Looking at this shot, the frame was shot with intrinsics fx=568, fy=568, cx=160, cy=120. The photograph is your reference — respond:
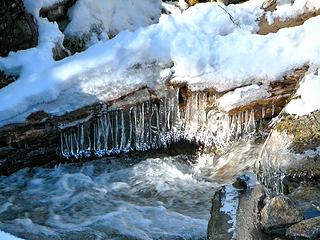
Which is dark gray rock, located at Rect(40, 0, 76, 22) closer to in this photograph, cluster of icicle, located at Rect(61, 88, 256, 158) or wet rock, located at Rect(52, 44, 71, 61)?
wet rock, located at Rect(52, 44, 71, 61)

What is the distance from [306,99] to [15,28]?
4.08 m

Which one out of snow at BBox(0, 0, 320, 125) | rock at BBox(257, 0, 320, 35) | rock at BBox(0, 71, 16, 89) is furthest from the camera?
rock at BBox(257, 0, 320, 35)

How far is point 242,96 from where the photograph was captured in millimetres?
6926

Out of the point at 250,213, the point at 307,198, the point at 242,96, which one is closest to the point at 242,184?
the point at 250,213

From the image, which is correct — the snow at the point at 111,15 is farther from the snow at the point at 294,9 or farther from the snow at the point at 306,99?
the snow at the point at 306,99

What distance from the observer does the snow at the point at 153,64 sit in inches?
270

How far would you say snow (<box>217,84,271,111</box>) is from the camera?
6.93 meters

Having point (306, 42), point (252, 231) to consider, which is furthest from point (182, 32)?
point (252, 231)

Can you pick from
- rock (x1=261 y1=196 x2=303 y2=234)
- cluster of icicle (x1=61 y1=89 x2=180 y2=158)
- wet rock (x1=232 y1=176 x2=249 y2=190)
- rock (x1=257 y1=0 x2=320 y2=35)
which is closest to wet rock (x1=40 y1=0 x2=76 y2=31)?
cluster of icicle (x1=61 y1=89 x2=180 y2=158)

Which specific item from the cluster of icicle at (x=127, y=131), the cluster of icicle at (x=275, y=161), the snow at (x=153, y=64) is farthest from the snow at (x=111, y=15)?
the cluster of icicle at (x=275, y=161)

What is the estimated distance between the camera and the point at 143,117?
711 centimetres

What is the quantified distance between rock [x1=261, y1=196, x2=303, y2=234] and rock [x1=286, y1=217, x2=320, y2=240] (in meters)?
0.08

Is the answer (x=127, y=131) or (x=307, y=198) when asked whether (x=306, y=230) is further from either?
(x=127, y=131)

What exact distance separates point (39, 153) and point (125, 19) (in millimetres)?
3240
